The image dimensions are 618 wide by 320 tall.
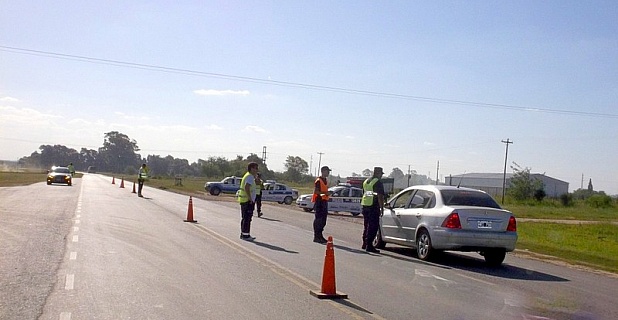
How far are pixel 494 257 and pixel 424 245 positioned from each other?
154 centimetres

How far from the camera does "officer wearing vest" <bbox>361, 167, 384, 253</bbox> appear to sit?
684 inches

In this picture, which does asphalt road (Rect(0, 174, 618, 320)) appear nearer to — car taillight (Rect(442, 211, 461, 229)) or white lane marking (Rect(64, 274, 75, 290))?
white lane marking (Rect(64, 274, 75, 290))

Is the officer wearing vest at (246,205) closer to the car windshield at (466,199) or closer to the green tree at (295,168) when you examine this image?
the car windshield at (466,199)

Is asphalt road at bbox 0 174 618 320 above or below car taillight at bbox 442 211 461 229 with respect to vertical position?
below

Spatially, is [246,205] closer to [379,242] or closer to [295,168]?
[379,242]

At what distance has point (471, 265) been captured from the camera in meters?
16.0

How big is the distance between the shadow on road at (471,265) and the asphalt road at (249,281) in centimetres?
4

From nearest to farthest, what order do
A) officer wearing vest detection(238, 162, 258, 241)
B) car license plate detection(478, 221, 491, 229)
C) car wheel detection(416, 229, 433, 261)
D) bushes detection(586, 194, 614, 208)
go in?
car license plate detection(478, 221, 491, 229), car wheel detection(416, 229, 433, 261), officer wearing vest detection(238, 162, 258, 241), bushes detection(586, 194, 614, 208)

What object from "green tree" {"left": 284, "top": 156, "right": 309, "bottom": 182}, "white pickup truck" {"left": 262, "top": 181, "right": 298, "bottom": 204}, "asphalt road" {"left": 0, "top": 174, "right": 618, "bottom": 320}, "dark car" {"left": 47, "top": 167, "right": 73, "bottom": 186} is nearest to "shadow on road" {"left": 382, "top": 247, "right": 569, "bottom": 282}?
"asphalt road" {"left": 0, "top": 174, "right": 618, "bottom": 320}

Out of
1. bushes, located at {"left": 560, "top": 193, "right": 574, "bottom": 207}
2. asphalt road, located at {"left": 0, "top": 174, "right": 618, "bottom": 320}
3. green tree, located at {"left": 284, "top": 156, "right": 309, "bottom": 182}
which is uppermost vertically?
green tree, located at {"left": 284, "top": 156, "right": 309, "bottom": 182}

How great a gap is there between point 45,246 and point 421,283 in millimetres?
7674

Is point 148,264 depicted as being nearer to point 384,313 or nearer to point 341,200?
point 384,313

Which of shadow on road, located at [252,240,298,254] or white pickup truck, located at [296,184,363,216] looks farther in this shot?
white pickup truck, located at [296,184,363,216]

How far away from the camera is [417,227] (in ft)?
53.2
